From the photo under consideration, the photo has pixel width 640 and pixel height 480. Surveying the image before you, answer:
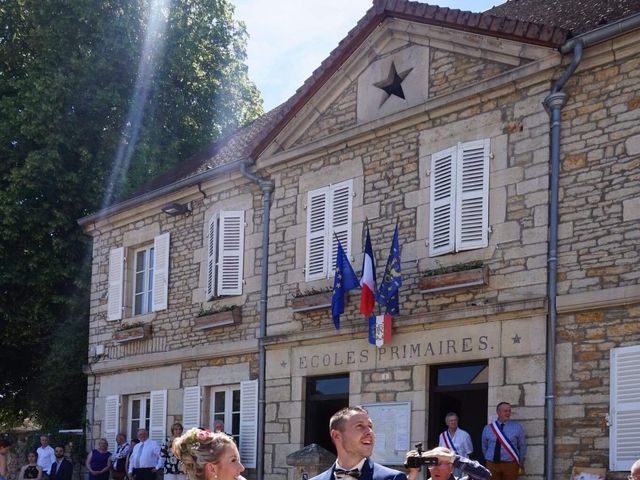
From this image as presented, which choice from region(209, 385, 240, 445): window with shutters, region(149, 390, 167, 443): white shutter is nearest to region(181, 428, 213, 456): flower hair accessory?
region(209, 385, 240, 445): window with shutters

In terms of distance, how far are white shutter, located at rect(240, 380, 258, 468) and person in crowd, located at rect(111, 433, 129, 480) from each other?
287cm

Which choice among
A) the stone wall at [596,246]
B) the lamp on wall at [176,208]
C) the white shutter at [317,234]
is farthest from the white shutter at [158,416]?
the stone wall at [596,246]

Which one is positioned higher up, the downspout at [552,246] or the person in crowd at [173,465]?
the downspout at [552,246]

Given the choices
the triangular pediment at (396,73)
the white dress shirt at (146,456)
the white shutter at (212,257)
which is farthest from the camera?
the white dress shirt at (146,456)

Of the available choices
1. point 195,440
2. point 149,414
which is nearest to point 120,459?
point 149,414

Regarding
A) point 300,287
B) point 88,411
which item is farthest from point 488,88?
point 88,411

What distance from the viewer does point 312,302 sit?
15.1 metres

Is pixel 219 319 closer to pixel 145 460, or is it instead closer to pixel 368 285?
pixel 145 460

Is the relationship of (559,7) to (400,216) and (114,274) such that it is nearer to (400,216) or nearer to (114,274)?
(400,216)

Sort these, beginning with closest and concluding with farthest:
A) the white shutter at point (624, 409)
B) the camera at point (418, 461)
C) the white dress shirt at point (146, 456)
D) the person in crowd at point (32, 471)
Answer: the camera at point (418, 461) < the white shutter at point (624, 409) < the white dress shirt at point (146, 456) < the person in crowd at point (32, 471)

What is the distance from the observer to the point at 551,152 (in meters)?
12.4

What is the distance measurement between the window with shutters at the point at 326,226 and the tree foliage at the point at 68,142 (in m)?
8.59

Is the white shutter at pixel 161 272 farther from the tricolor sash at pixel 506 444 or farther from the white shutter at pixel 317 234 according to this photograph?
the tricolor sash at pixel 506 444

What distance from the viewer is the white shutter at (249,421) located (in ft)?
52.9
